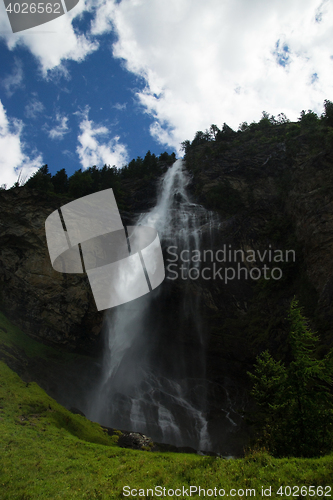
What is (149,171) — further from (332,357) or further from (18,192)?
(332,357)

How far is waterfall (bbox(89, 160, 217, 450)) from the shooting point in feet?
83.6

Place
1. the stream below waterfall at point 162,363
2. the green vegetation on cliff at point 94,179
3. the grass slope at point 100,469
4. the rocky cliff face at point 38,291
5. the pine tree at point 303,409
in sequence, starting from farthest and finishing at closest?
1. the green vegetation on cliff at point 94,179
2. the rocky cliff face at point 38,291
3. the stream below waterfall at point 162,363
4. the pine tree at point 303,409
5. the grass slope at point 100,469

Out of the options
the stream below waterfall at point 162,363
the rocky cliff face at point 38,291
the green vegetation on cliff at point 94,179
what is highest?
the green vegetation on cliff at point 94,179

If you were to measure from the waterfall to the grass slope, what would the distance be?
8.91 m

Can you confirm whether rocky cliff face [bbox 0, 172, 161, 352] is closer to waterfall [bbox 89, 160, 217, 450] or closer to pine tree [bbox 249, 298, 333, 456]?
waterfall [bbox 89, 160, 217, 450]

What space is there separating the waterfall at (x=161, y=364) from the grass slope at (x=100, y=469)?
8.91m

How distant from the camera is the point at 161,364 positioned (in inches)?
1246

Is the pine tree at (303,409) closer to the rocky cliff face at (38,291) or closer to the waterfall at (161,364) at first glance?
the waterfall at (161,364)

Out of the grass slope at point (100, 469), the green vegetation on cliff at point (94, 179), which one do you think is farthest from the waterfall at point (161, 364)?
the green vegetation on cliff at point (94, 179)

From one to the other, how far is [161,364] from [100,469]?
19.3 m

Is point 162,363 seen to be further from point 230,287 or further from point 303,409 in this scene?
point 303,409

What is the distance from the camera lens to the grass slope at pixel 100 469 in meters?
9.12

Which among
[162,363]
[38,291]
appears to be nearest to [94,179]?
[38,291]

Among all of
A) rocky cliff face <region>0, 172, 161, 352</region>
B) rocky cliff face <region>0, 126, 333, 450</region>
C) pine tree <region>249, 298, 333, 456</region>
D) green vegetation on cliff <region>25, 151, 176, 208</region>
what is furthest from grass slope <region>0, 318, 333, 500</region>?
green vegetation on cliff <region>25, 151, 176, 208</region>
